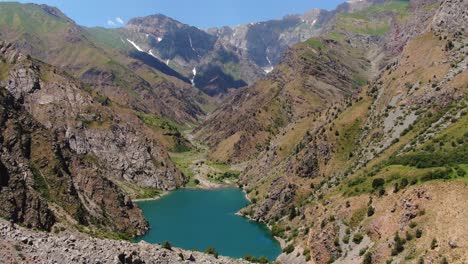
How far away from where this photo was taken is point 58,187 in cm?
13412

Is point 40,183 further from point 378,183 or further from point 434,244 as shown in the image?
point 434,244

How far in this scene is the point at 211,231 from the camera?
15950cm

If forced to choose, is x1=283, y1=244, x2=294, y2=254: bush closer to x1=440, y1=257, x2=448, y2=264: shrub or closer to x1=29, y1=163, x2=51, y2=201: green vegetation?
x1=440, y1=257, x2=448, y2=264: shrub

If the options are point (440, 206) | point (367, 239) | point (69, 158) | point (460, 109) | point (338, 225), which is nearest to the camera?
point (440, 206)

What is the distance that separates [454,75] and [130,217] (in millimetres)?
110809

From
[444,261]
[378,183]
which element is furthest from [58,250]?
[378,183]

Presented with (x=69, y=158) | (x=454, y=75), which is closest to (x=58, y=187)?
(x=69, y=158)

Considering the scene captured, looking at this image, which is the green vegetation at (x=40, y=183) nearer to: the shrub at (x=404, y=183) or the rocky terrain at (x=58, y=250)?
the rocky terrain at (x=58, y=250)

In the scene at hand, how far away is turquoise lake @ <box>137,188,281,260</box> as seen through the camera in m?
140

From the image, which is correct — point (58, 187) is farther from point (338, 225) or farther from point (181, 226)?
point (338, 225)

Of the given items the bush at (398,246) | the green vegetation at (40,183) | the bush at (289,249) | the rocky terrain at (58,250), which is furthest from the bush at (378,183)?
the green vegetation at (40,183)

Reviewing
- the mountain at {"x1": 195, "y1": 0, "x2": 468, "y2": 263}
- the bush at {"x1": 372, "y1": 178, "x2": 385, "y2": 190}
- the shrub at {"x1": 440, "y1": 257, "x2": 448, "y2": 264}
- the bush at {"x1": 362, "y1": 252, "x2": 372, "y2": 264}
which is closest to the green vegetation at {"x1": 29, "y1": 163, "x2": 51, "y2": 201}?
the mountain at {"x1": 195, "y1": 0, "x2": 468, "y2": 263}

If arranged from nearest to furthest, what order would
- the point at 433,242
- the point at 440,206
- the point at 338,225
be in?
1. the point at 433,242
2. the point at 440,206
3. the point at 338,225

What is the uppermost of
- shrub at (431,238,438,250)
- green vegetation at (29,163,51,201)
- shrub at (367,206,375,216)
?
green vegetation at (29,163,51,201)
